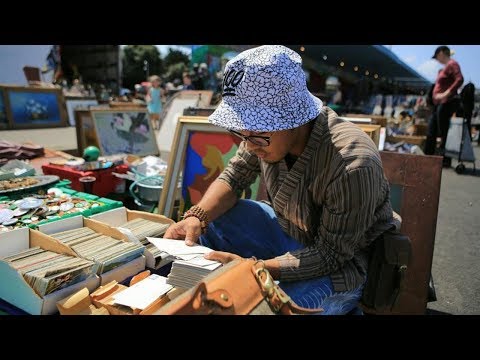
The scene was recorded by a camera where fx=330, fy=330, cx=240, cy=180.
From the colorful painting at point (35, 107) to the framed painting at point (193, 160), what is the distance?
5.95 meters

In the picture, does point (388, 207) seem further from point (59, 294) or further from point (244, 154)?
point (59, 294)

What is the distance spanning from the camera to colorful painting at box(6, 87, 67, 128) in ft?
23.1

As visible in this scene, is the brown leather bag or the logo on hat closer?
the brown leather bag

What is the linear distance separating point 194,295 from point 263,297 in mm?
255

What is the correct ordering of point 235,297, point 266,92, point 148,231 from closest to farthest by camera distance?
point 235,297
point 266,92
point 148,231

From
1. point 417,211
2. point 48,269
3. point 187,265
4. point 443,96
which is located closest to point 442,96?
point 443,96

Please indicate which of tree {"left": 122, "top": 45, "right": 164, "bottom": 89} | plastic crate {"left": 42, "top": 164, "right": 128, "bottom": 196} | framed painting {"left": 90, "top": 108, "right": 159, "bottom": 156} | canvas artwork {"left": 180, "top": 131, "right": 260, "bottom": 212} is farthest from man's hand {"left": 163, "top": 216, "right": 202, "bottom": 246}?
tree {"left": 122, "top": 45, "right": 164, "bottom": 89}

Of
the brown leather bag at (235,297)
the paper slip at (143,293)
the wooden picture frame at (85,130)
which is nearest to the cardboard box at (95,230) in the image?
the paper slip at (143,293)

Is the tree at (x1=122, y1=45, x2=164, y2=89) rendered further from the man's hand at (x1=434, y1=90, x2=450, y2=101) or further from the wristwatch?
the wristwatch

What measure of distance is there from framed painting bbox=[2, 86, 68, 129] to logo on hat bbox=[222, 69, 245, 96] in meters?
7.36

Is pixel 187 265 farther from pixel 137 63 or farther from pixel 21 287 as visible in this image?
pixel 137 63

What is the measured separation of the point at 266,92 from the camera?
4.35ft

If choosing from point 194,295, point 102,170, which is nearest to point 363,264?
point 194,295

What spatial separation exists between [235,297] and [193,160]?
1.97 meters
